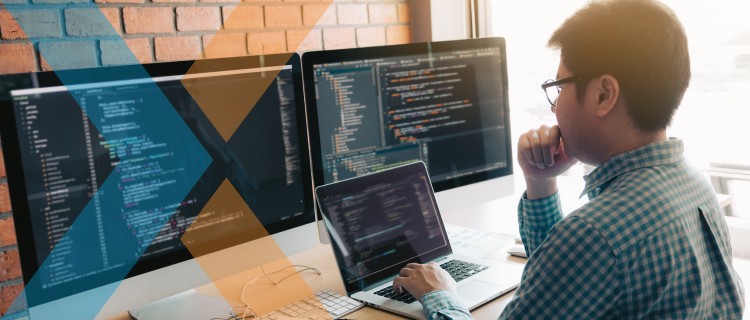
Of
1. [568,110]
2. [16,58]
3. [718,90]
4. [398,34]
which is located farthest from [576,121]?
[398,34]

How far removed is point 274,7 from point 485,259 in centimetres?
118

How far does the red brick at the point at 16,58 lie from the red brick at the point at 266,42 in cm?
64

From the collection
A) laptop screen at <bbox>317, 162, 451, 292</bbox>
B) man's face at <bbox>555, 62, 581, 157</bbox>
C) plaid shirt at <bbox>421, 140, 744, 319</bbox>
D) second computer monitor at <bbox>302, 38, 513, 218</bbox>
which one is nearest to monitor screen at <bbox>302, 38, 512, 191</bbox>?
second computer monitor at <bbox>302, 38, 513, 218</bbox>

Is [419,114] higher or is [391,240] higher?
[419,114]

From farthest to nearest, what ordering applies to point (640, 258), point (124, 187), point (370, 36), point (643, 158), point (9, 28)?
point (370, 36) < point (9, 28) < point (124, 187) < point (643, 158) < point (640, 258)

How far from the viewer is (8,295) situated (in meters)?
1.73

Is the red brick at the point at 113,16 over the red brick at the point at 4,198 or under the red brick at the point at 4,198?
over

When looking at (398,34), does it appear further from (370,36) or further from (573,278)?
(573,278)

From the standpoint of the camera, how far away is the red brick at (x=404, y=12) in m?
2.46

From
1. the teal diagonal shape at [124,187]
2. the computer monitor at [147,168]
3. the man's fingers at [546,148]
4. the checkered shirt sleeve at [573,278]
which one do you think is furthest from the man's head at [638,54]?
the teal diagonal shape at [124,187]

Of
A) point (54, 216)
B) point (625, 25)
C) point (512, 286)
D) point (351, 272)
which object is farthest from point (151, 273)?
point (625, 25)

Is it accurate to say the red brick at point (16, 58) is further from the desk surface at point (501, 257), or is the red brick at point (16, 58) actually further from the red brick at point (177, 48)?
the desk surface at point (501, 257)

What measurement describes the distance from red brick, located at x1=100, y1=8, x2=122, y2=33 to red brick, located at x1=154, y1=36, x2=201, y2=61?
0.38 feet

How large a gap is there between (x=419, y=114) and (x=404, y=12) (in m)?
1.11
